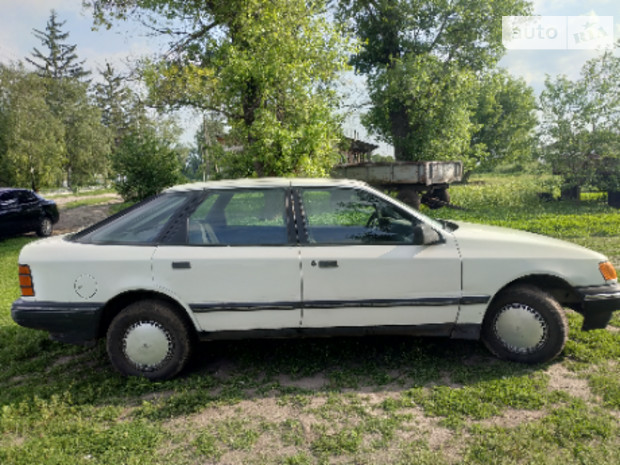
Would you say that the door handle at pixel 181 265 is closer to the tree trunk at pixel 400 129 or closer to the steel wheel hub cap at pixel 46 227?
the steel wheel hub cap at pixel 46 227

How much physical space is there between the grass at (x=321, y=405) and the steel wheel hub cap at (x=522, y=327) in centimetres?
21

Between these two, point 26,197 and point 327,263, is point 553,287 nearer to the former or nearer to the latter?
point 327,263

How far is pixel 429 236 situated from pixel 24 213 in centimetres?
1354

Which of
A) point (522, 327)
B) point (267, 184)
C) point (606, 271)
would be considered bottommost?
point (522, 327)

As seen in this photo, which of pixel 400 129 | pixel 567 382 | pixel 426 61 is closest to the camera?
pixel 567 382

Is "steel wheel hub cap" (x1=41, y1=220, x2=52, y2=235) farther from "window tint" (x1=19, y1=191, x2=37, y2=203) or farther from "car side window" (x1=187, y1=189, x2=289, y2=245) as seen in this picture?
"car side window" (x1=187, y1=189, x2=289, y2=245)

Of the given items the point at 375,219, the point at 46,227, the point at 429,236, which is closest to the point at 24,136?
the point at 46,227

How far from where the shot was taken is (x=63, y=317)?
390cm

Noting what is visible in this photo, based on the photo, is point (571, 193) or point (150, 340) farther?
point (571, 193)

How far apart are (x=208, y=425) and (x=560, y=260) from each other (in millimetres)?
3237

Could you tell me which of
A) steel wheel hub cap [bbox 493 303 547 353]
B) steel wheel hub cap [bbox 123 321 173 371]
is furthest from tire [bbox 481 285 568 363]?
steel wheel hub cap [bbox 123 321 173 371]

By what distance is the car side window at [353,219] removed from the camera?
4.04 meters

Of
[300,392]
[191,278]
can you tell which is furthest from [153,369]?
[300,392]

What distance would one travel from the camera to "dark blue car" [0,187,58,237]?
13.1 metres
